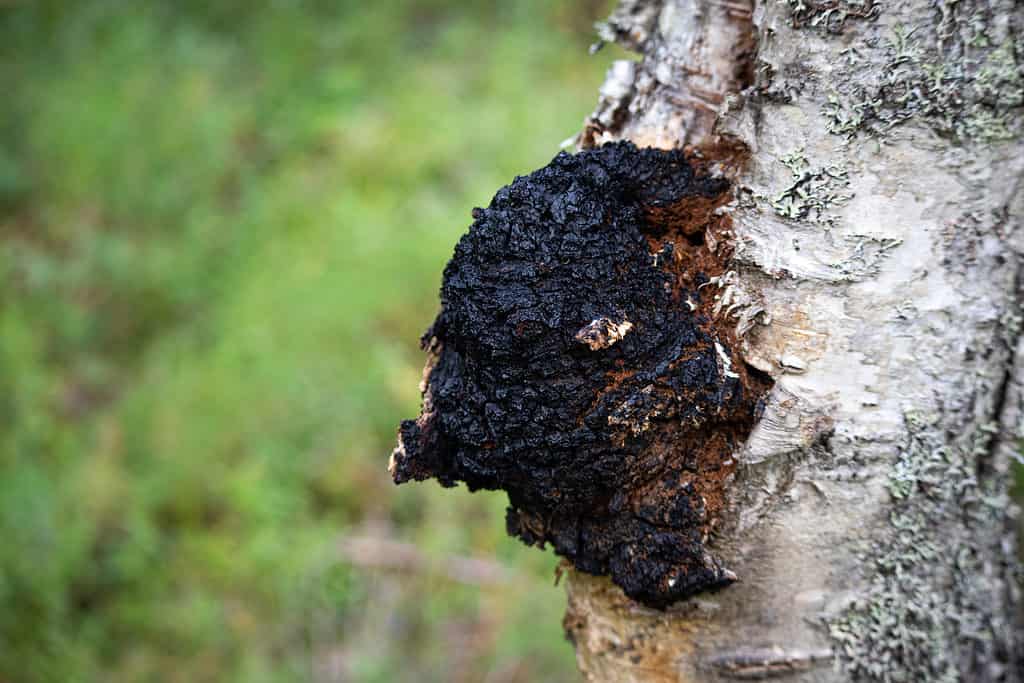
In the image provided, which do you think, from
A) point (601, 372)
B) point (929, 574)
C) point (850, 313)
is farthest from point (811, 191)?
point (929, 574)

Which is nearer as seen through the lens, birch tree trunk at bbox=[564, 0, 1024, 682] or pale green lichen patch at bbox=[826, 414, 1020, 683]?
birch tree trunk at bbox=[564, 0, 1024, 682]

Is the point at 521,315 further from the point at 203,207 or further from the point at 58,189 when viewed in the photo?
the point at 58,189

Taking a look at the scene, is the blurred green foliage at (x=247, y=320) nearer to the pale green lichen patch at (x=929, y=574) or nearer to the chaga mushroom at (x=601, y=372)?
the pale green lichen patch at (x=929, y=574)

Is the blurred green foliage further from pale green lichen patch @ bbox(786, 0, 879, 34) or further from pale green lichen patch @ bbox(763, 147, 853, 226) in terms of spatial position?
pale green lichen patch @ bbox(786, 0, 879, 34)

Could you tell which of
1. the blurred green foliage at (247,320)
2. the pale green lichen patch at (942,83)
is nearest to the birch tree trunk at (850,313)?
the pale green lichen patch at (942,83)

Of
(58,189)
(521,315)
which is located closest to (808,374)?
(521,315)

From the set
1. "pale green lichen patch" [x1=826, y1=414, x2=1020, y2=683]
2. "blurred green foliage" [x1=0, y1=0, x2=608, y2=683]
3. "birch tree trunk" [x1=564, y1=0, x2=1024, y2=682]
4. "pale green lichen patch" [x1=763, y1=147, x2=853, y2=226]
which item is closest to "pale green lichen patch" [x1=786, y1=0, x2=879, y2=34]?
"birch tree trunk" [x1=564, y1=0, x2=1024, y2=682]
